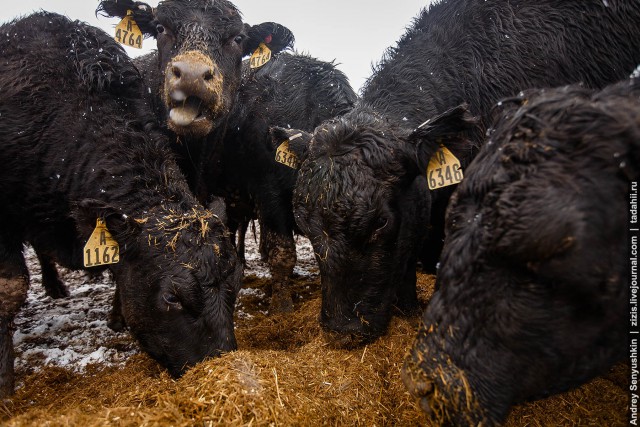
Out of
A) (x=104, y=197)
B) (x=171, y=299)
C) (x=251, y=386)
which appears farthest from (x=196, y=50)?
(x=251, y=386)

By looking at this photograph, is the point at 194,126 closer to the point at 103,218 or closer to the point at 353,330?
the point at 103,218

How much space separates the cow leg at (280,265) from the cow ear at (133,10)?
113 inches

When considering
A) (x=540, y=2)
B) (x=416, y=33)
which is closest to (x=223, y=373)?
(x=416, y=33)

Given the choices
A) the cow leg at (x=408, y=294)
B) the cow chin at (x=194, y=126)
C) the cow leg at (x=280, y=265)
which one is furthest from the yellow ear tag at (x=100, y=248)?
the cow leg at (x=408, y=294)

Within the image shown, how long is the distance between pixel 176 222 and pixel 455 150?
2337 mm

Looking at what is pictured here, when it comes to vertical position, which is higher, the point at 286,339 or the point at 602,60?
the point at 602,60

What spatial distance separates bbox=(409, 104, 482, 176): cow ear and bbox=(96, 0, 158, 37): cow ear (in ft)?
11.3

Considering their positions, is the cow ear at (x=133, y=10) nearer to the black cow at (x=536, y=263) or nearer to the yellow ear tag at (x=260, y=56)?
the yellow ear tag at (x=260, y=56)

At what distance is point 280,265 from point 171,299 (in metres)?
2.46

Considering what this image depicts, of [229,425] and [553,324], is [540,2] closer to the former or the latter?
[553,324]

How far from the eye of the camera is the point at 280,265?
5.79m

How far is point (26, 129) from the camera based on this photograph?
3930 millimetres

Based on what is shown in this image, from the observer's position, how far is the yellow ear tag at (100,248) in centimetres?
343

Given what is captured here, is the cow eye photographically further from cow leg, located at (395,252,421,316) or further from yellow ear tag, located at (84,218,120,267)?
cow leg, located at (395,252,421,316)
